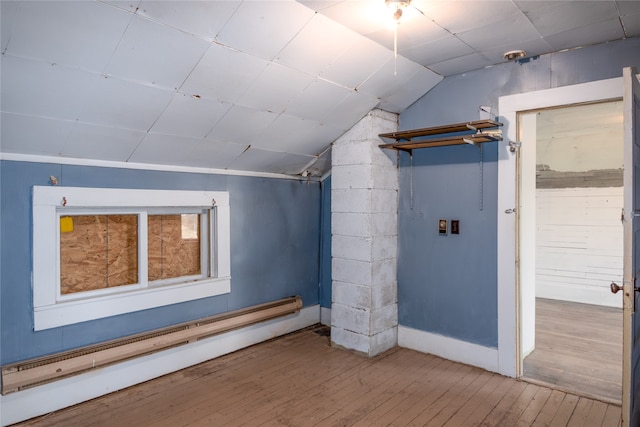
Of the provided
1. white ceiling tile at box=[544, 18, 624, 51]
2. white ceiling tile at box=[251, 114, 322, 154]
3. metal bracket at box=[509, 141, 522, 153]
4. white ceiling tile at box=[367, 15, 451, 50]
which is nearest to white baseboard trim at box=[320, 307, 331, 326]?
white ceiling tile at box=[251, 114, 322, 154]

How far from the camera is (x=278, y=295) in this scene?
4.44m

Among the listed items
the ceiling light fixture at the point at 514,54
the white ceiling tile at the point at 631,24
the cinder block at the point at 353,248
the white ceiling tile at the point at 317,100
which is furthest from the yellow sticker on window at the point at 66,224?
the white ceiling tile at the point at 631,24

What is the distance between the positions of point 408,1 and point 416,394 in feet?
8.82

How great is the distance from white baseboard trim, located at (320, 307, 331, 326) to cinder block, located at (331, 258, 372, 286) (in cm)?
87

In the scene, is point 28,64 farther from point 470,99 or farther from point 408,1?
point 470,99

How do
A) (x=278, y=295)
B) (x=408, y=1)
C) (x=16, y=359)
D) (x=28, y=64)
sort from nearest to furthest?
(x=28, y=64) < (x=408, y=1) < (x=16, y=359) < (x=278, y=295)

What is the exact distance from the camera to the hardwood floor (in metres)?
3.25

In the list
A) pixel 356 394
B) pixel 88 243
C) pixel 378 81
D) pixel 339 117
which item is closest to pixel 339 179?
pixel 339 117

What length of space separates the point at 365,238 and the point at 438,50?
1700 mm

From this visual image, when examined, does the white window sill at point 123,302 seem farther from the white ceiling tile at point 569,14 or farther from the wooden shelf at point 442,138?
the white ceiling tile at point 569,14

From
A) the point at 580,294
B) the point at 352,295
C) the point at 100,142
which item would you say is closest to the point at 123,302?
the point at 100,142

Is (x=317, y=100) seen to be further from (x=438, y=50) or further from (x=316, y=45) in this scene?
(x=438, y=50)

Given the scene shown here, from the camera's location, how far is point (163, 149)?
322 centimetres

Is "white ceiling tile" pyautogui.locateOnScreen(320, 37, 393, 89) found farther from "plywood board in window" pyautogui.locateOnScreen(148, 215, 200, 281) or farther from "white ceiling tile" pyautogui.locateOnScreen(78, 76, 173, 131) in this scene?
"plywood board in window" pyautogui.locateOnScreen(148, 215, 200, 281)
